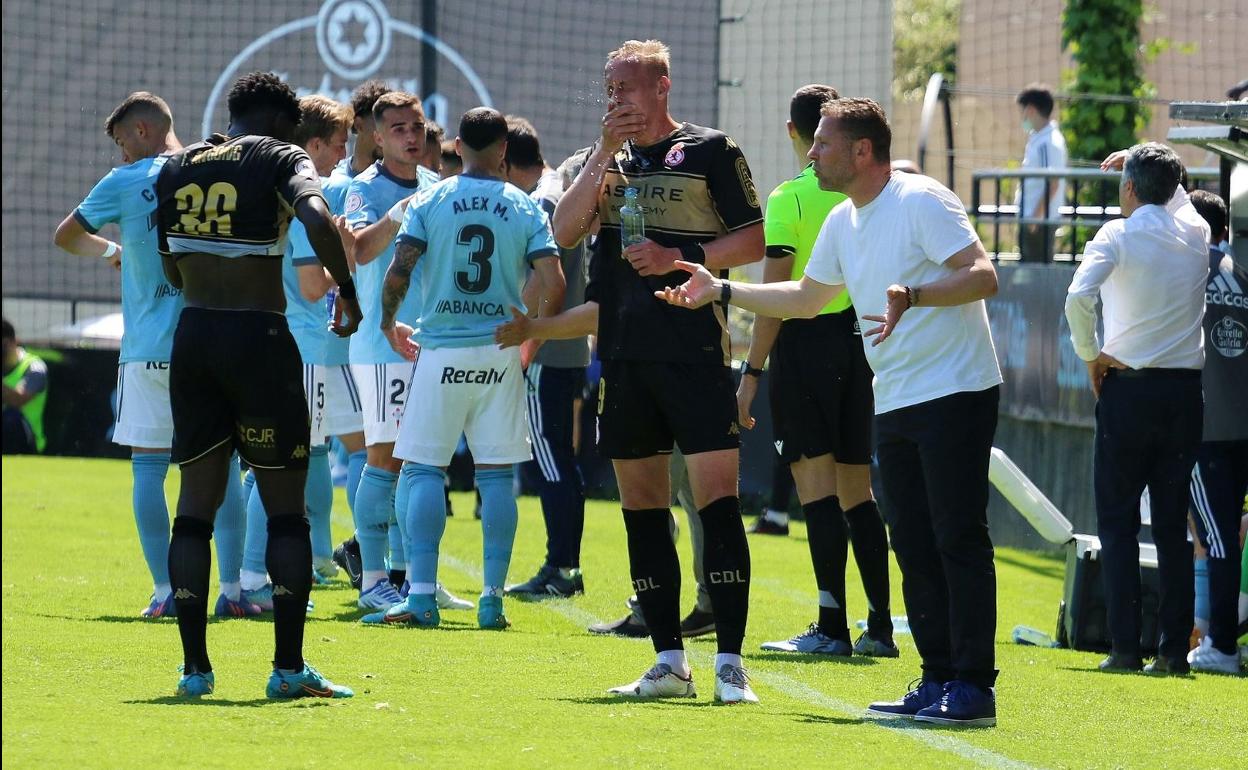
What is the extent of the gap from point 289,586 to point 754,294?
178cm

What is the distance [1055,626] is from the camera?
31.5 feet

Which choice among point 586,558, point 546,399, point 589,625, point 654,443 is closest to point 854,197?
point 654,443

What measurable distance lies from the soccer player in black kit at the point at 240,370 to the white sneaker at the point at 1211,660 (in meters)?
4.09

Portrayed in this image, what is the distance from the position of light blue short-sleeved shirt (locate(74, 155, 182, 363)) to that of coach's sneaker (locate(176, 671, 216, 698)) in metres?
2.41

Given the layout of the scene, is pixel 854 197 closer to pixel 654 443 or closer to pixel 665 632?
pixel 654 443

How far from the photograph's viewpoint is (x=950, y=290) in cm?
556

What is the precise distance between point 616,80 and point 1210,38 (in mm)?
24733

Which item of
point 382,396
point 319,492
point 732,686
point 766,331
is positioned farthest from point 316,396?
point 732,686

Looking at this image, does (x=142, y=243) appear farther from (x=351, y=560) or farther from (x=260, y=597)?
(x=351, y=560)

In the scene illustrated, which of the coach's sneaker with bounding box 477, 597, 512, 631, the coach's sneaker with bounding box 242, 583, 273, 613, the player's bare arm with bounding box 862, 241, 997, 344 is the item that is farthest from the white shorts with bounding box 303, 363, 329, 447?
the player's bare arm with bounding box 862, 241, 997, 344

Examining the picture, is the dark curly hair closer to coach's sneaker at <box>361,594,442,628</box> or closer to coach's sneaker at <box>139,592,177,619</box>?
coach's sneaker at <box>361,594,442,628</box>

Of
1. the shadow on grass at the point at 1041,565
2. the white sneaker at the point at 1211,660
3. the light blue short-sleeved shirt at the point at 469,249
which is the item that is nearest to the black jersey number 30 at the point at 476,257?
the light blue short-sleeved shirt at the point at 469,249

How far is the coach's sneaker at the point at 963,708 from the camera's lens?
18.6ft

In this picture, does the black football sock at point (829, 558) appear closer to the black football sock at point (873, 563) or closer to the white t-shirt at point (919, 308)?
the black football sock at point (873, 563)
